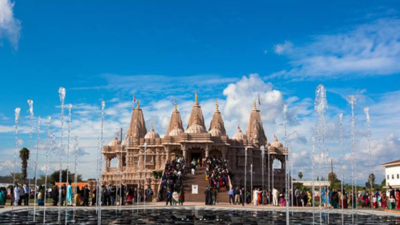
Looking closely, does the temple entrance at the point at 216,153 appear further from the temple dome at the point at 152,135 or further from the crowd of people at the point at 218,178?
the crowd of people at the point at 218,178

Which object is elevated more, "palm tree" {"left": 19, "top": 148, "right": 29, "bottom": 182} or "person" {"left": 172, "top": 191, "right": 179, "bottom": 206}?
"palm tree" {"left": 19, "top": 148, "right": 29, "bottom": 182}

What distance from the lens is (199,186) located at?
39.3 meters

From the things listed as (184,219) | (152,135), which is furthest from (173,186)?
(152,135)

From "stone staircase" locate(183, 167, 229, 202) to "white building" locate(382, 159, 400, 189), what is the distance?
95.5ft

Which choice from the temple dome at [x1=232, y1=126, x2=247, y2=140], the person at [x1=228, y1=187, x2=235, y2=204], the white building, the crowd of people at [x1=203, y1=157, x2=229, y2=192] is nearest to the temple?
the temple dome at [x1=232, y1=126, x2=247, y2=140]

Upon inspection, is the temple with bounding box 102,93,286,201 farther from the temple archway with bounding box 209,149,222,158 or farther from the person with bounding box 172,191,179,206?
the person with bounding box 172,191,179,206

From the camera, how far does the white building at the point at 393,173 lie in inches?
2351

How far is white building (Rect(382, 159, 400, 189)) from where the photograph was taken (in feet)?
196

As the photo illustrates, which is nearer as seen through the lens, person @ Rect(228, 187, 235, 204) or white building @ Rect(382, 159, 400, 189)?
person @ Rect(228, 187, 235, 204)

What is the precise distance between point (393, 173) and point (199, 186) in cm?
3422

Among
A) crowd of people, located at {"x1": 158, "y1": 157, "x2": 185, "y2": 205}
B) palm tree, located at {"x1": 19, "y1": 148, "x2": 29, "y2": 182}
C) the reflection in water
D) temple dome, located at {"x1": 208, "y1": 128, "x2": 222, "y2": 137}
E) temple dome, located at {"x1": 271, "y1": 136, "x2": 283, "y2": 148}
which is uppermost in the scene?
temple dome, located at {"x1": 208, "y1": 128, "x2": 222, "y2": 137}

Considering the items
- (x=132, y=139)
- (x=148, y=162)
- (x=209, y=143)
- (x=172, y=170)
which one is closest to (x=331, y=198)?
(x=172, y=170)

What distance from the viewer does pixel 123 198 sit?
32.7m

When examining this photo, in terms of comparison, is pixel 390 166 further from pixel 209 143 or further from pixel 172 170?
pixel 172 170
